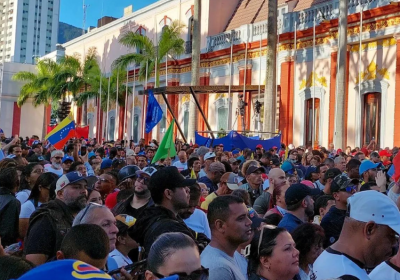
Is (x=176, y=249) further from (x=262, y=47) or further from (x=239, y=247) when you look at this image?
(x=262, y=47)

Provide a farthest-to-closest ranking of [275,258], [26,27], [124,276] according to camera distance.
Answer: [26,27]
[275,258]
[124,276]

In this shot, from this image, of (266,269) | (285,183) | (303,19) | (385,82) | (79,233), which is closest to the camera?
(79,233)

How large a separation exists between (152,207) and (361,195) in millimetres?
2148

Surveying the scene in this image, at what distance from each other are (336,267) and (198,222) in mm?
2736

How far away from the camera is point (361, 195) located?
4.27 m

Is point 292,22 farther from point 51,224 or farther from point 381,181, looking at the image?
point 51,224

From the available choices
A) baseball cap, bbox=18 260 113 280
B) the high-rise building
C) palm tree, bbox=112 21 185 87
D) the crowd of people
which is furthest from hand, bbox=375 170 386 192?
the high-rise building

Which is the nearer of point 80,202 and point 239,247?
point 239,247

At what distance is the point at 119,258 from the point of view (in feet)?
18.3

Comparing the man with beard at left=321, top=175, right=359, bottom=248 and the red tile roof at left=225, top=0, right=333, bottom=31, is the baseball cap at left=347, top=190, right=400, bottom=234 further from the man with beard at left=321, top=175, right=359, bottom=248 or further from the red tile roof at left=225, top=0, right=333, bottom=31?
the red tile roof at left=225, top=0, right=333, bottom=31

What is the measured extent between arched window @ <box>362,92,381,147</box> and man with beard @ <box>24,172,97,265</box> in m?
20.4

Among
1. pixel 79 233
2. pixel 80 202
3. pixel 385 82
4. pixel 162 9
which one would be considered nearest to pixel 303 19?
pixel 385 82

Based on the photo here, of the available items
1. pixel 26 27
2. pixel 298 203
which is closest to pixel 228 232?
pixel 298 203

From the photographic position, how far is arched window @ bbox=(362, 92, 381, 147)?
2564cm
